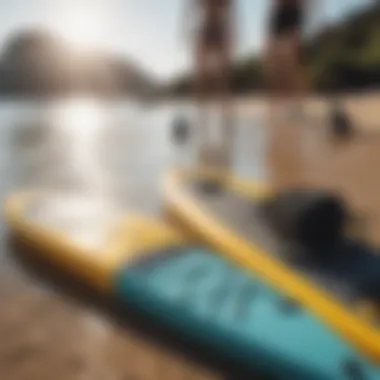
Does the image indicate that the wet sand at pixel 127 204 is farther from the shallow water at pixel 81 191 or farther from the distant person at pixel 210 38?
the distant person at pixel 210 38

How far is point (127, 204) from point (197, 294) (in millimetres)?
524

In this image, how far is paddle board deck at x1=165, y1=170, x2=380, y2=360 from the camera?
75cm

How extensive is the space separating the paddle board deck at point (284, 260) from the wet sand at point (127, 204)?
Result: 140 millimetres

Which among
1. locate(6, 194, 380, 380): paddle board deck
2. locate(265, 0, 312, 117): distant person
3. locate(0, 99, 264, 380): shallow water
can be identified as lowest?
locate(0, 99, 264, 380): shallow water

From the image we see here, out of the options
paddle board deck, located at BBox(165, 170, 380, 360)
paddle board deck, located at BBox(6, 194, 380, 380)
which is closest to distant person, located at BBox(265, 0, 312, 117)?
paddle board deck, located at BBox(165, 170, 380, 360)

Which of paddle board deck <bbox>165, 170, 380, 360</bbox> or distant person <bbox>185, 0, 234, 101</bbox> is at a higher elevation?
distant person <bbox>185, 0, 234, 101</bbox>

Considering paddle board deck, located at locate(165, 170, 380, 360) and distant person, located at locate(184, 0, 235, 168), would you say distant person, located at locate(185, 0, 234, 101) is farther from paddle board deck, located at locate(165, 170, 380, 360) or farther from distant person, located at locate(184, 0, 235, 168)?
paddle board deck, located at locate(165, 170, 380, 360)

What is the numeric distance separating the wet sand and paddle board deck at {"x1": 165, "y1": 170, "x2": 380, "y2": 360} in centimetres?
14

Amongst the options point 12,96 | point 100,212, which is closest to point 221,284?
point 100,212

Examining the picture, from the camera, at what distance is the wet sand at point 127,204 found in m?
0.76

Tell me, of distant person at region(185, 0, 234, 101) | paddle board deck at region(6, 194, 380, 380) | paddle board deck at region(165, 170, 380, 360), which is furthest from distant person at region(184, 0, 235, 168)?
paddle board deck at region(6, 194, 380, 380)

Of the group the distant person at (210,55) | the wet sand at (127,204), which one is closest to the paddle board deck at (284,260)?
the wet sand at (127,204)

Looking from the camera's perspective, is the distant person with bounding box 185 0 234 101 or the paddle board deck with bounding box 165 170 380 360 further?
the distant person with bounding box 185 0 234 101

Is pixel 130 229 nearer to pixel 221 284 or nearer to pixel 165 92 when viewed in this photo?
pixel 221 284
